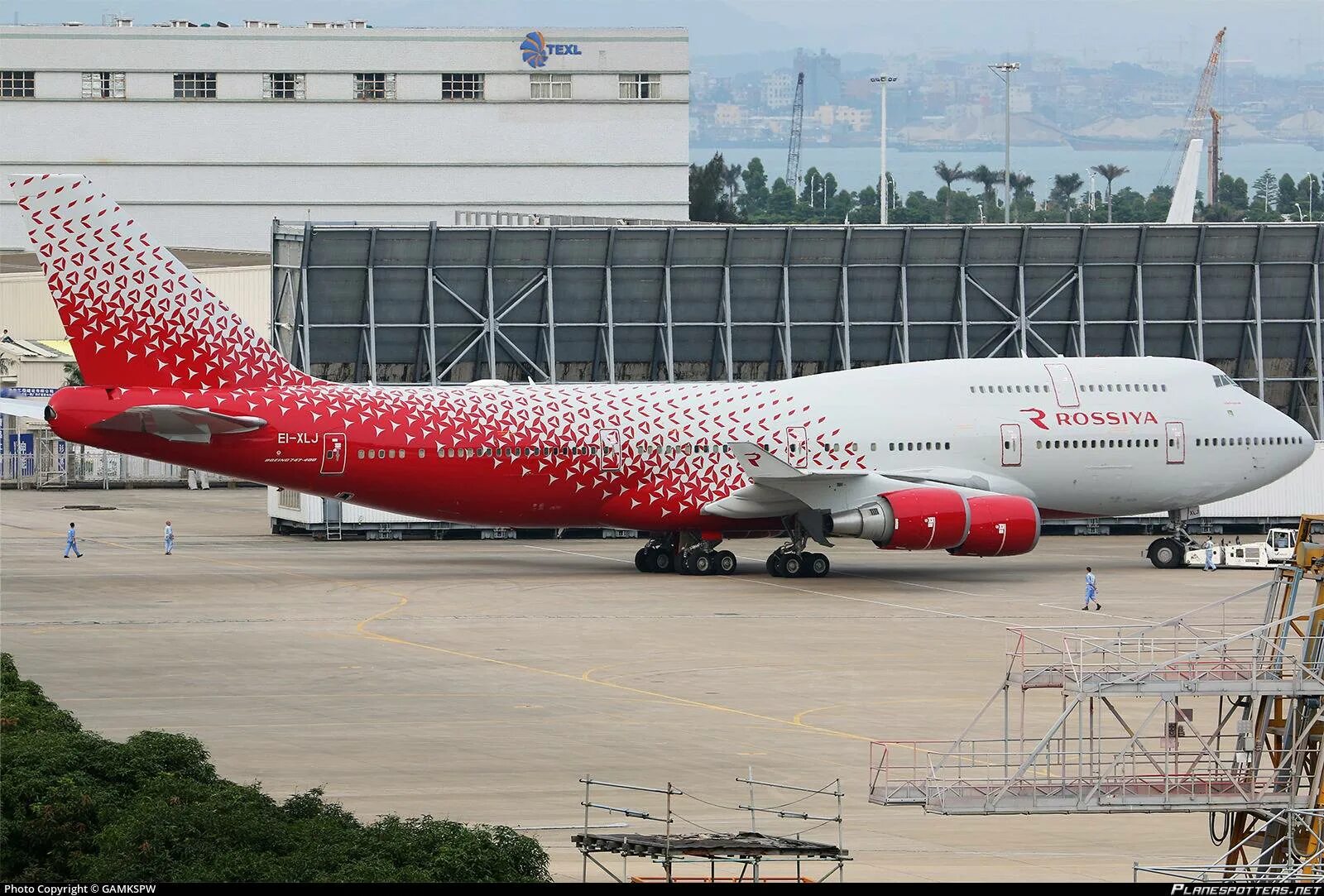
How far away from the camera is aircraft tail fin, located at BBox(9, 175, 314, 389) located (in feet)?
Answer: 157

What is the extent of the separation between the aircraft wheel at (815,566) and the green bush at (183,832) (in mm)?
30404

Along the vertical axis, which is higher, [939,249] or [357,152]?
[357,152]

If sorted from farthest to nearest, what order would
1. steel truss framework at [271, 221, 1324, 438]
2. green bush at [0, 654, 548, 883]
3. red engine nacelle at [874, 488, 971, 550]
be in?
steel truss framework at [271, 221, 1324, 438] → red engine nacelle at [874, 488, 971, 550] → green bush at [0, 654, 548, 883]

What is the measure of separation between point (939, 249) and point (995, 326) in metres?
3.52

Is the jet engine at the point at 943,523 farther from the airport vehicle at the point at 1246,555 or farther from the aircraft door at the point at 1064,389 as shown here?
the airport vehicle at the point at 1246,555

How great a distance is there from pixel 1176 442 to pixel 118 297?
93.6 ft

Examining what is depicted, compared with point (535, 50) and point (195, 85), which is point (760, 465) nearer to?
point (535, 50)

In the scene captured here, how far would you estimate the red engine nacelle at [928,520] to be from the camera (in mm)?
49188

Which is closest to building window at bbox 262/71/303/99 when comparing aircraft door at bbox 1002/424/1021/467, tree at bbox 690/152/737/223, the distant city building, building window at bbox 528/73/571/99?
the distant city building

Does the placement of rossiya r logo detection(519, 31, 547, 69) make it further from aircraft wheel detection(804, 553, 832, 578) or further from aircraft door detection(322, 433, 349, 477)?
aircraft door detection(322, 433, 349, 477)

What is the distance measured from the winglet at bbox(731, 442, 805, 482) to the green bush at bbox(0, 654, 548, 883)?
91.8 feet

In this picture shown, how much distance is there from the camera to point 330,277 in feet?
220

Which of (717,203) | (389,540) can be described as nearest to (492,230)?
(389,540)
